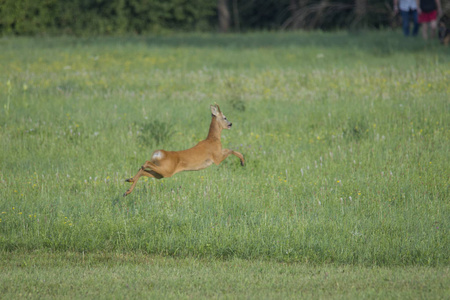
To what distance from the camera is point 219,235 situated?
6625 mm

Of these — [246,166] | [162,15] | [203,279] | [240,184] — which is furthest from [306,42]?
[203,279]

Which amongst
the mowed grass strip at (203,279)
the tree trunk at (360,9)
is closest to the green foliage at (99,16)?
the tree trunk at (360,9)

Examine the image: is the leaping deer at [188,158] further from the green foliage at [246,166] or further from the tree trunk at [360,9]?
the tree trunk at [360,9]

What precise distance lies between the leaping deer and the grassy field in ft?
3.11

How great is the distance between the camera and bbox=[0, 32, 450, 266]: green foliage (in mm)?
6539

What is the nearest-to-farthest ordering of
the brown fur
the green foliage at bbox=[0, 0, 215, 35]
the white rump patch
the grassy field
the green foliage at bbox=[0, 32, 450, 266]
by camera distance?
1. the white rump patch
2. the grassy field
3. the green foliage at bbox=[0, 32, 450, 266]
4. the brown fur
5. the green foliage at bbox=[0, 0, 215, 35]

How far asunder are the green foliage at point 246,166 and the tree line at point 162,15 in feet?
62.7

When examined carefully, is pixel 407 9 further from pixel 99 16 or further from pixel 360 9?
pixel 99 16

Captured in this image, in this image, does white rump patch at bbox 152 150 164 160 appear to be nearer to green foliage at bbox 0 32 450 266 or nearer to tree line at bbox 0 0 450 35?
green foliage at bbox 0 32 450 266

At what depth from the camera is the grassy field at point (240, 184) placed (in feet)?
19.9

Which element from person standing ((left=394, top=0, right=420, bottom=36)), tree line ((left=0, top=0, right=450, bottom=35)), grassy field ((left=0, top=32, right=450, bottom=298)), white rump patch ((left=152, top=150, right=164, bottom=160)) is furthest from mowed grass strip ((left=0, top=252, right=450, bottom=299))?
tree line ((left=0, top=0, right=450, bottom=35))

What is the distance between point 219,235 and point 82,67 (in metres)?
14.6

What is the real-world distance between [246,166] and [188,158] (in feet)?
10.2

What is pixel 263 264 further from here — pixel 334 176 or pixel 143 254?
pixel 334 176
